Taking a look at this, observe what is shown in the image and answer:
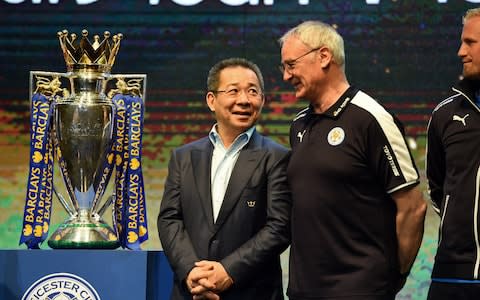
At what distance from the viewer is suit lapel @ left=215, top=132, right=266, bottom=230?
10.2 ft

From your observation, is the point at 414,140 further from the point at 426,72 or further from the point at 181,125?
the point at 181,125

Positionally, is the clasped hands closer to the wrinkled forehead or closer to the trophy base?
the trophy base

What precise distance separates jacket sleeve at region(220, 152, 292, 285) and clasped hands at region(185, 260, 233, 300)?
2cm

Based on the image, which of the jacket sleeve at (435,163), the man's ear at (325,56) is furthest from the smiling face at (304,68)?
the jacket sleeve at (435,163)

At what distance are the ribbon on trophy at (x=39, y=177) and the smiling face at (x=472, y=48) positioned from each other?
1422 millimetres

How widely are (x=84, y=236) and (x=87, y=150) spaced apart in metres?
0.30

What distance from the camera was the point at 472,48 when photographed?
2.87 meters

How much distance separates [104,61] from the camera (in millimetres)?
3434

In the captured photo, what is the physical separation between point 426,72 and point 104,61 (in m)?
2.19

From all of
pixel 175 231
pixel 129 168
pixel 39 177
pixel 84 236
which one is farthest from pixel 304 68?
pixel 39 177

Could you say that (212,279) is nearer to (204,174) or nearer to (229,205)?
(229,205)

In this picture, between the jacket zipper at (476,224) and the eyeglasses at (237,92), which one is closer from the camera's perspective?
the jacket zipper at (476,224)

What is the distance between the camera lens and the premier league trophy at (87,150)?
11.0 feet

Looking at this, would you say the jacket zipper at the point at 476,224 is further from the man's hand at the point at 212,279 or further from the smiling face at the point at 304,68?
the man's hand at the point at 212,279
